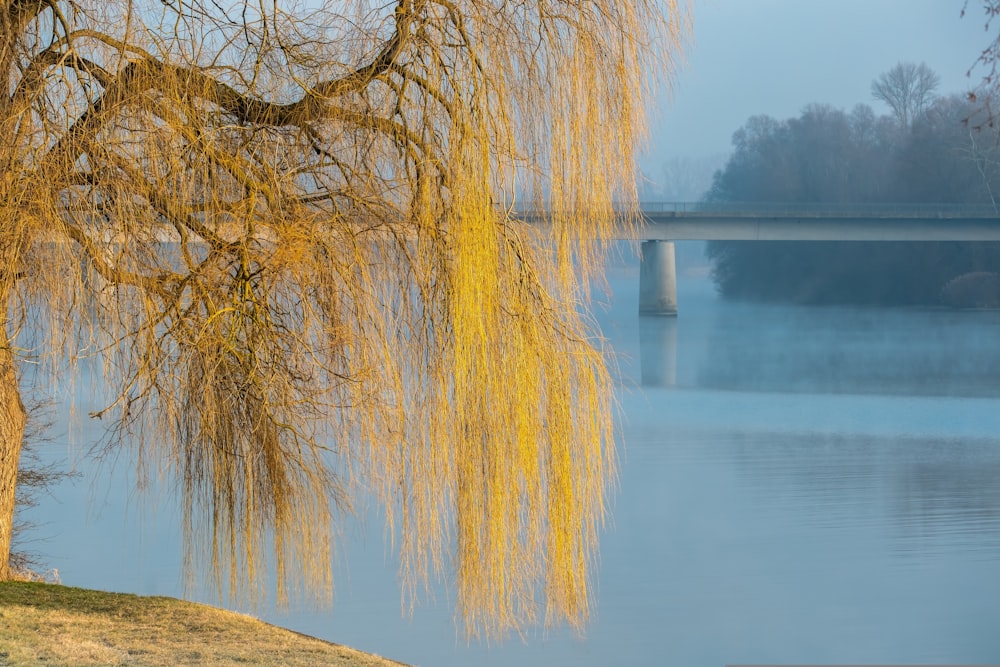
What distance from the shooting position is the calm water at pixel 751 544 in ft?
28.9

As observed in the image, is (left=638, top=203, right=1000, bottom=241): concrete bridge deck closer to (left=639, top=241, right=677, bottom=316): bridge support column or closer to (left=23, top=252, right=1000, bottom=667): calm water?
(left=639, top=241, right=677, bottom=316): bridge support column

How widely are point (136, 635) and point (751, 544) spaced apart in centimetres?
795

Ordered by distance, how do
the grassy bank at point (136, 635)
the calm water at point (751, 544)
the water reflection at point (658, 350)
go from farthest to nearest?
the water reflection at point (658, 350), the calm water at point (751, 544), the grassy bank at point (136, 635)

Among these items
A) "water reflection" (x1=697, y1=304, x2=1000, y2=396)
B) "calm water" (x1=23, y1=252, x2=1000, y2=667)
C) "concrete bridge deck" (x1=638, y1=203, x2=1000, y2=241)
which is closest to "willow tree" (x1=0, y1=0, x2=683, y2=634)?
"calm water" (x1=23, y1=252, x2=1000, y2=667)

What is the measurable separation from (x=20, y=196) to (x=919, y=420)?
1687 cm

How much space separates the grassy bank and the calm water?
590 mm

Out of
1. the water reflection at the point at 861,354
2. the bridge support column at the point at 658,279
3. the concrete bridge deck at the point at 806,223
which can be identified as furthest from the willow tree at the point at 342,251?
the bridge support column at the point at 658,279

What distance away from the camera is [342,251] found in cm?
550

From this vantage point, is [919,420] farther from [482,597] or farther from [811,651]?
[482,597]

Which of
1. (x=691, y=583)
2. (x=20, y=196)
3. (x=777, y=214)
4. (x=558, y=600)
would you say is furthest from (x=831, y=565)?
(x=777, y=214)

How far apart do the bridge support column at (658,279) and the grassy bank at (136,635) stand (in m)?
39.1

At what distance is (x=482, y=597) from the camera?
5.31 meters

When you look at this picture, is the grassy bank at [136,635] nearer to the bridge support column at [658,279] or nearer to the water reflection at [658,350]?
the water reflection at [658,350]

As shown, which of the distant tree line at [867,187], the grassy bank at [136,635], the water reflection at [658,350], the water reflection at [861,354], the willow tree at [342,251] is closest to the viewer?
the grassy bank at [136,635]
